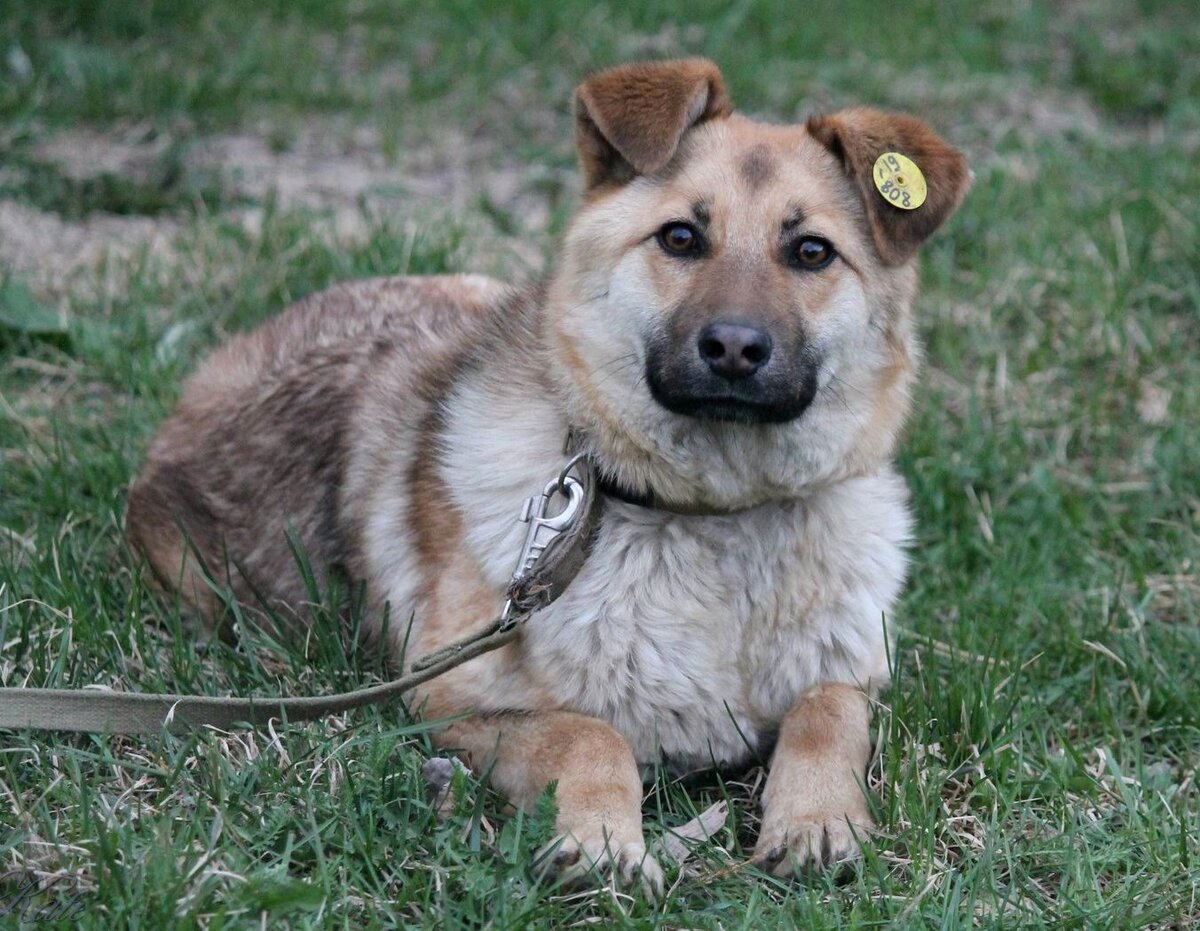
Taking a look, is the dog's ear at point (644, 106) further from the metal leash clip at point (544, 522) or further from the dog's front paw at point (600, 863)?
the dog's front paw at point (600, 863)

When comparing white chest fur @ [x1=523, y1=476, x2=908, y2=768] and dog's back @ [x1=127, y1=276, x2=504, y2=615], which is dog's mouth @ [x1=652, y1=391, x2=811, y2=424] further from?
dog's back @ [x1=127, y1=276, x2=504, y2=615]

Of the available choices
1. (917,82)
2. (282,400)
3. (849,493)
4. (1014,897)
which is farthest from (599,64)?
(1014,897)

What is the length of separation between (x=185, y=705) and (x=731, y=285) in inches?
62.9

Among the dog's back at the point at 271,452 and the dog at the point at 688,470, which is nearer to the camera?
the dog at the point at 688,470

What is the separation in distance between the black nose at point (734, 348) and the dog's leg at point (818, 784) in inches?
33.0

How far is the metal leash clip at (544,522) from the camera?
322cm

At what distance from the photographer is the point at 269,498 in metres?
4.14

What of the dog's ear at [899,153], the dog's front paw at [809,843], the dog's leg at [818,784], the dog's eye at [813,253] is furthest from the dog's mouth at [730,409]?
the dog's front paw at [809,843]

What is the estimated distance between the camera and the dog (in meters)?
3.23

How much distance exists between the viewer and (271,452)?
4.20 meters

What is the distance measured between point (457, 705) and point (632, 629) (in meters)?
0.47

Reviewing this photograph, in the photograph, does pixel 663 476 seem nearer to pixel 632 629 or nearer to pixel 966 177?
pixel 632 629

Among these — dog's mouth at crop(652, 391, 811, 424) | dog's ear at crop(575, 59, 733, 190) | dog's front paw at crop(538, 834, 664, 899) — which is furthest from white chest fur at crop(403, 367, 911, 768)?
dog's ear at crop(575, 59, 733, 190)

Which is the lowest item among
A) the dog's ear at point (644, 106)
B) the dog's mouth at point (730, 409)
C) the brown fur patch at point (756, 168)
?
the dog's mouth at point (730, 409)
